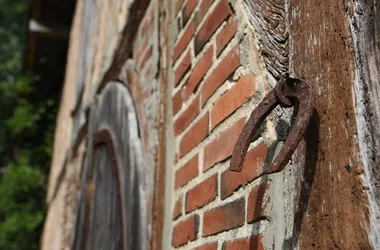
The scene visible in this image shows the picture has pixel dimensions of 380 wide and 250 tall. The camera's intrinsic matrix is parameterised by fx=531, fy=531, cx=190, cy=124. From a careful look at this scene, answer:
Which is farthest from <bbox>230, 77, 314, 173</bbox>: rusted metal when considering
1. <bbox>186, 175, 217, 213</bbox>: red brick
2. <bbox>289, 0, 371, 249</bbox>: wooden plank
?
<bbox>186, 175, 217, 213</bbox>: red brick

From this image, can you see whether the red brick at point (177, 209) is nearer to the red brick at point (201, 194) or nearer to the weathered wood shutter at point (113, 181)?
the red brick at point (201, 194)

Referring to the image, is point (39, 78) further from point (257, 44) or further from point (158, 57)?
point (257, 44)

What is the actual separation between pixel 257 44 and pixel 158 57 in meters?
0.73

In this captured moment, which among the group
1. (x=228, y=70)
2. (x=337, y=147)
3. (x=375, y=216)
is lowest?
(x=375, y=216)

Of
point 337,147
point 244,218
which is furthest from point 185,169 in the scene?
point 337,147

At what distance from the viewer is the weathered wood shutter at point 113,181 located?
5.67 feet

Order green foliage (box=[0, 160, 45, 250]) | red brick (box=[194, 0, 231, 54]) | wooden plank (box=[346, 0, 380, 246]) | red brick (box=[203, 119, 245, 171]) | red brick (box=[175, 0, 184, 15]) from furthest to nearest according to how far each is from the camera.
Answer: green foliage (box=[0, 160, 45, 250])
red brick (box=[175, 0, 184, 15])
red brick (box=[194, 0, 231, 54])
red brick (box=[203, 119, 245, 171])
wooden plank (box=[346, 0, 380, 246])

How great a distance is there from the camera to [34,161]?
6.05 meters

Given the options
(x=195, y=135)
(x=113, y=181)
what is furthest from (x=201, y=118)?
(x=113, y=181)

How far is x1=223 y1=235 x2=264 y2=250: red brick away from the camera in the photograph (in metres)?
0.97

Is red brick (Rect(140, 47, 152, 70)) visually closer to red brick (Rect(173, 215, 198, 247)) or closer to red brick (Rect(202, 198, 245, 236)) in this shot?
red brick (Rect(173, 215, 198, 247))

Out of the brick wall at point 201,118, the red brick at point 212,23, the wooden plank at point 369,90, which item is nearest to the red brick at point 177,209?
the brick wall at point 201,118

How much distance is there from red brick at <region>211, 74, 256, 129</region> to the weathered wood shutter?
55 cm

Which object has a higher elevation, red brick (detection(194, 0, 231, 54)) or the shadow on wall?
red brick (detection(194, 0, 231, 54))
